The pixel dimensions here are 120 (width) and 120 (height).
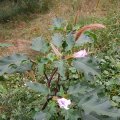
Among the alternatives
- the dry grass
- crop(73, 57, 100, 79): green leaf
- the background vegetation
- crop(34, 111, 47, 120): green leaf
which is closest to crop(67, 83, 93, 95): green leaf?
crop(73, 57, 100, 79): green leaf

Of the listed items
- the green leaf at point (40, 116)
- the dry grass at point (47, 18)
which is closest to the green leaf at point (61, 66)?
the green leaf at point (40, 116)

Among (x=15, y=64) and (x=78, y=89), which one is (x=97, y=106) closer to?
(x=78, y=89)

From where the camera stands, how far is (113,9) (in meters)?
5.65

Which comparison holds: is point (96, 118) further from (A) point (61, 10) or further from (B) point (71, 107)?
(A) point (61, 10)

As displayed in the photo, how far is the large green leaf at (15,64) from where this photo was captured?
7.70ft

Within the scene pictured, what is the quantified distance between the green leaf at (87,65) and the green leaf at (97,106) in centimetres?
16

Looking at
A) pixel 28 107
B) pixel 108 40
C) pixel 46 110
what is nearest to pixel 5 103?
pixel 28 107

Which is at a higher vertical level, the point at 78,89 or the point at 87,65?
the point at 87,65

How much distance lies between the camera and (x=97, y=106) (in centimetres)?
226

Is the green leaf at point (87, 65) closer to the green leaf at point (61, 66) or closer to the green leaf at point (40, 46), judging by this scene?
the green leaf at point (61, 66)

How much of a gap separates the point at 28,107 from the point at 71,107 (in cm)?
71

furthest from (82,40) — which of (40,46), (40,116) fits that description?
(40,116)

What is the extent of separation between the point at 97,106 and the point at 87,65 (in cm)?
27

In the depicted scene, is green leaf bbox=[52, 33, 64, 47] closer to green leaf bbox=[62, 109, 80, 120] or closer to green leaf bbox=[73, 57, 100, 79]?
green leaf bbox=[73, 57, 100, 79]
